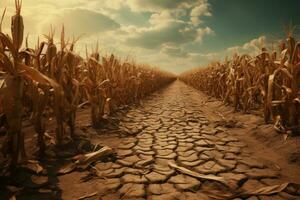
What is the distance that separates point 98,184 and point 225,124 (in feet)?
13.3

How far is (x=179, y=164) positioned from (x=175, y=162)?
89mm

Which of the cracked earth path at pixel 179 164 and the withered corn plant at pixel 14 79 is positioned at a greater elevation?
the withered corn plant at pixel 14 79

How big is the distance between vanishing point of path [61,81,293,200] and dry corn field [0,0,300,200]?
0.04 ft

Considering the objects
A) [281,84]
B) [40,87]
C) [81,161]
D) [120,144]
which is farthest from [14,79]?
[281,84]

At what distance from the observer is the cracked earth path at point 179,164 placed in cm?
277

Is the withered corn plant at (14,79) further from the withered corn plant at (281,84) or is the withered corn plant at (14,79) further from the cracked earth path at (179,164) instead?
the withered corn plant at (281,84)

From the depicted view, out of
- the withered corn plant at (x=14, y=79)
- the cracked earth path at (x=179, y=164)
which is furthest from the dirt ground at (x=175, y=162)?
the withered corn plant at (x=14, y=79)

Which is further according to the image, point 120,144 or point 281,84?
point 281,84

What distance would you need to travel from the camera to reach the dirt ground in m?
2.72

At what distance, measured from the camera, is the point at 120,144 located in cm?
445

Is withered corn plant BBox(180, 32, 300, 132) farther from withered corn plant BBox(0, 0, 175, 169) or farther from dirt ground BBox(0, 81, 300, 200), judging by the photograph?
withered corn plant BBox(0, 0, 175, 169)

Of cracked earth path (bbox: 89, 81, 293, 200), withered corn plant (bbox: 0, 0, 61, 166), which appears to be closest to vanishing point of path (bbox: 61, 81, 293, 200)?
cracked earth path (bbox: 89, 81, 293, 200)

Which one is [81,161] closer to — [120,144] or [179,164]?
[120,144]

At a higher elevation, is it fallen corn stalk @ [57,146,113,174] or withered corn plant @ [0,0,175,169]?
withered corn plant @ [0,0,175,169]
